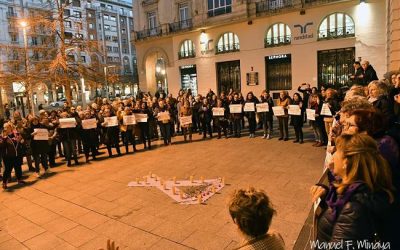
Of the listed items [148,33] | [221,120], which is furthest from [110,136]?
[148,33]

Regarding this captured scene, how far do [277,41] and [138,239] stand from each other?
77.9 feet

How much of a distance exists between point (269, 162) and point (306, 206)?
3.61 m

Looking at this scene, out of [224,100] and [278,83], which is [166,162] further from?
[278,83]

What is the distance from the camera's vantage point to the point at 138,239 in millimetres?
5684

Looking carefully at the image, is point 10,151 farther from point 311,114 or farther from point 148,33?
point 148,33

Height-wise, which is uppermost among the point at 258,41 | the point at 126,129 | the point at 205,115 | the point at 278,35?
the point at 278,35

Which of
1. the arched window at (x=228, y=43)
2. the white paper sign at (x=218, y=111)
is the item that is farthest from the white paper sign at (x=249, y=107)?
the arched window at (x=228, y=43)

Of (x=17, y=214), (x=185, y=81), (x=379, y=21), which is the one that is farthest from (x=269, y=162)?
(x=185, y=81)

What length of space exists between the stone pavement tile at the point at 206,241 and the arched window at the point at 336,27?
21.8 meters

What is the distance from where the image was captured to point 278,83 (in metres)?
26.6

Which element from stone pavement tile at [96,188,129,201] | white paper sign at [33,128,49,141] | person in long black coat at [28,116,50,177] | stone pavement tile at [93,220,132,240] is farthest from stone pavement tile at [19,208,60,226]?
white paper sign at [33,128,49,141]

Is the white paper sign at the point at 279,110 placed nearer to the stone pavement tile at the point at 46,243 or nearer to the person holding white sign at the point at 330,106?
the person holding white sign at the point at 330,106

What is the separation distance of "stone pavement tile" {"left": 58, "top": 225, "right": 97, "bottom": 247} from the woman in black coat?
187 inches

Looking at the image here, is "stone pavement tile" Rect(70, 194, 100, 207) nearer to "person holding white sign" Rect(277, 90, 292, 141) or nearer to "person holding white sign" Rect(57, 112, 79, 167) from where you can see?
"person holding white sign" Rect(57, 112, 79, 167)
